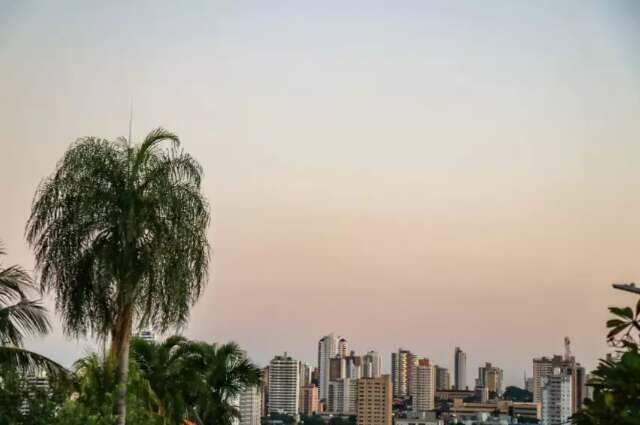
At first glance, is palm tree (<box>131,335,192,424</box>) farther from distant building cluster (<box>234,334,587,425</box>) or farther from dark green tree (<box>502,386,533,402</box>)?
dark green tree (<box>502,386,533,402</box>)

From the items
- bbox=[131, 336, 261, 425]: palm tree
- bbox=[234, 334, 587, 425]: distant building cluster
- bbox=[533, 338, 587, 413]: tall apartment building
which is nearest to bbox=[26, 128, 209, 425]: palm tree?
bbox=[131, 336, 261, 425]: palm tree

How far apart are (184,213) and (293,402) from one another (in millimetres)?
97624

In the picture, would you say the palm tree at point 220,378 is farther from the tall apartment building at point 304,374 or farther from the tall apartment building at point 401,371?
the tall apartment building at point 401,371

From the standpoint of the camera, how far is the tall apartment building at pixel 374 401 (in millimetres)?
101375

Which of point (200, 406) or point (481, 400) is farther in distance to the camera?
point (481, 400)

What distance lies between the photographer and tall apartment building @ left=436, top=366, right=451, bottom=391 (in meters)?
148

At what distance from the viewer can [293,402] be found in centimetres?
10969

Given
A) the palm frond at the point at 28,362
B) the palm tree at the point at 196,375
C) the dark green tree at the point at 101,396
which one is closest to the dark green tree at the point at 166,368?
the palm tree at the point at 196,375

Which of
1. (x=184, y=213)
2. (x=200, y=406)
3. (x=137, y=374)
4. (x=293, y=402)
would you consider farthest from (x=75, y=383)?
(x=293, y=402)

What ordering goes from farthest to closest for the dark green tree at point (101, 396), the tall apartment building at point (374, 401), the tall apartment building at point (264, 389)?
1. the tall apartment building at point (374, 401)
2. the tall apartment building at point (264, 389)
3. the dark green tree at point (101, 396)

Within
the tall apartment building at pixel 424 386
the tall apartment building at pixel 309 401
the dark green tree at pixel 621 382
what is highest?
the tall apartment building at pixel 424 386

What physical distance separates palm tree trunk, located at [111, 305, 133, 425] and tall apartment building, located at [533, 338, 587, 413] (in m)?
90.5

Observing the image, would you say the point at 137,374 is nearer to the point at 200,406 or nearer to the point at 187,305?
the point at 187,305

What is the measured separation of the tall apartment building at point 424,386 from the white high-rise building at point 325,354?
8.99 m
